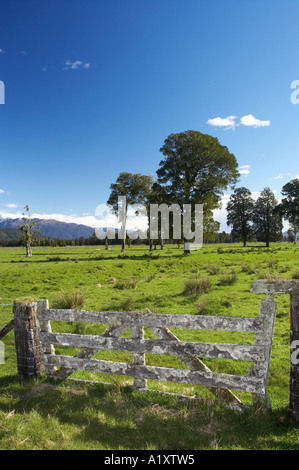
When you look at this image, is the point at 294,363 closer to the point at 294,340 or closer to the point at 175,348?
the point at 294,340

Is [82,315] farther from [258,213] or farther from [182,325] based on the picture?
[258,213]

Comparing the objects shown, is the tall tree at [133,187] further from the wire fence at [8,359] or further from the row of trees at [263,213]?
the wire fence at [8,359]

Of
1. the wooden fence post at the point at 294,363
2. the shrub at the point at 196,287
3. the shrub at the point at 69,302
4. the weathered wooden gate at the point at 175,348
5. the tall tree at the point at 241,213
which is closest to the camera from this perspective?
the wooden fence post at the point at 294,363

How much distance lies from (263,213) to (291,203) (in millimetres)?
5860

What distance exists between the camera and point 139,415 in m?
4.40

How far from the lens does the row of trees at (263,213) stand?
186ft

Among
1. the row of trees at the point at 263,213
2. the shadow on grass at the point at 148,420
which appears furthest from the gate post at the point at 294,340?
the row of trees at the point at 263,213

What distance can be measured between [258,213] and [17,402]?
61.8 meters

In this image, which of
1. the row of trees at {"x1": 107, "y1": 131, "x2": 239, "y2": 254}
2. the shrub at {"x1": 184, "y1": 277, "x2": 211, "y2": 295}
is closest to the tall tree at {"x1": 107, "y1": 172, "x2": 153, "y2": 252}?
the row of trees at {"x1": 107, "y1": 131, "x2": 239, "y2": 254}

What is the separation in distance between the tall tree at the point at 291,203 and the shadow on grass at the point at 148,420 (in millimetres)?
58275

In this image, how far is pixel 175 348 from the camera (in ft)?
15.6

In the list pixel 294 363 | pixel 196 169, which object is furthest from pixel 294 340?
pixel 196 169

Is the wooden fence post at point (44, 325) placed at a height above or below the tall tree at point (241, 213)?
below
